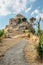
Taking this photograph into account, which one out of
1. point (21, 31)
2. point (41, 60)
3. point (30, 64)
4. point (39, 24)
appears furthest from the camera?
point (21, 31)

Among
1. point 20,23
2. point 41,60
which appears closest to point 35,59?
point 41,60

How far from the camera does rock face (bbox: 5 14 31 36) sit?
217ft

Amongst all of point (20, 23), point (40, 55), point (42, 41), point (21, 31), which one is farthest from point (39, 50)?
point (20, 23)

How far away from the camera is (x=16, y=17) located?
72.6 m

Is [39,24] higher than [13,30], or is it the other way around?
[39,24]

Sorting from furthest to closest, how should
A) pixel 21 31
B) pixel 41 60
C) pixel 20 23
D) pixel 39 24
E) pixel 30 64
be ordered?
pixel 20 23 → pixel 21 31 → pixel 39 24 → pixel 41 60 → pixel 30 64

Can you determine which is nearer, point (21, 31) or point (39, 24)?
point (39, 24)

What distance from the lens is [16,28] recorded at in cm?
6719

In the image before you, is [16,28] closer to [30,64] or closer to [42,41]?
[42,41]

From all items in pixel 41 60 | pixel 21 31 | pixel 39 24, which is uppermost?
pixel 39 24

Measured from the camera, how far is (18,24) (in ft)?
230

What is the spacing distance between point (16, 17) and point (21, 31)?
989cm

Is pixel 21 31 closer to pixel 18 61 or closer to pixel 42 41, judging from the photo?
pixel 42 41

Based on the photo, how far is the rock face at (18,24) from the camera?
66188 millimetres
